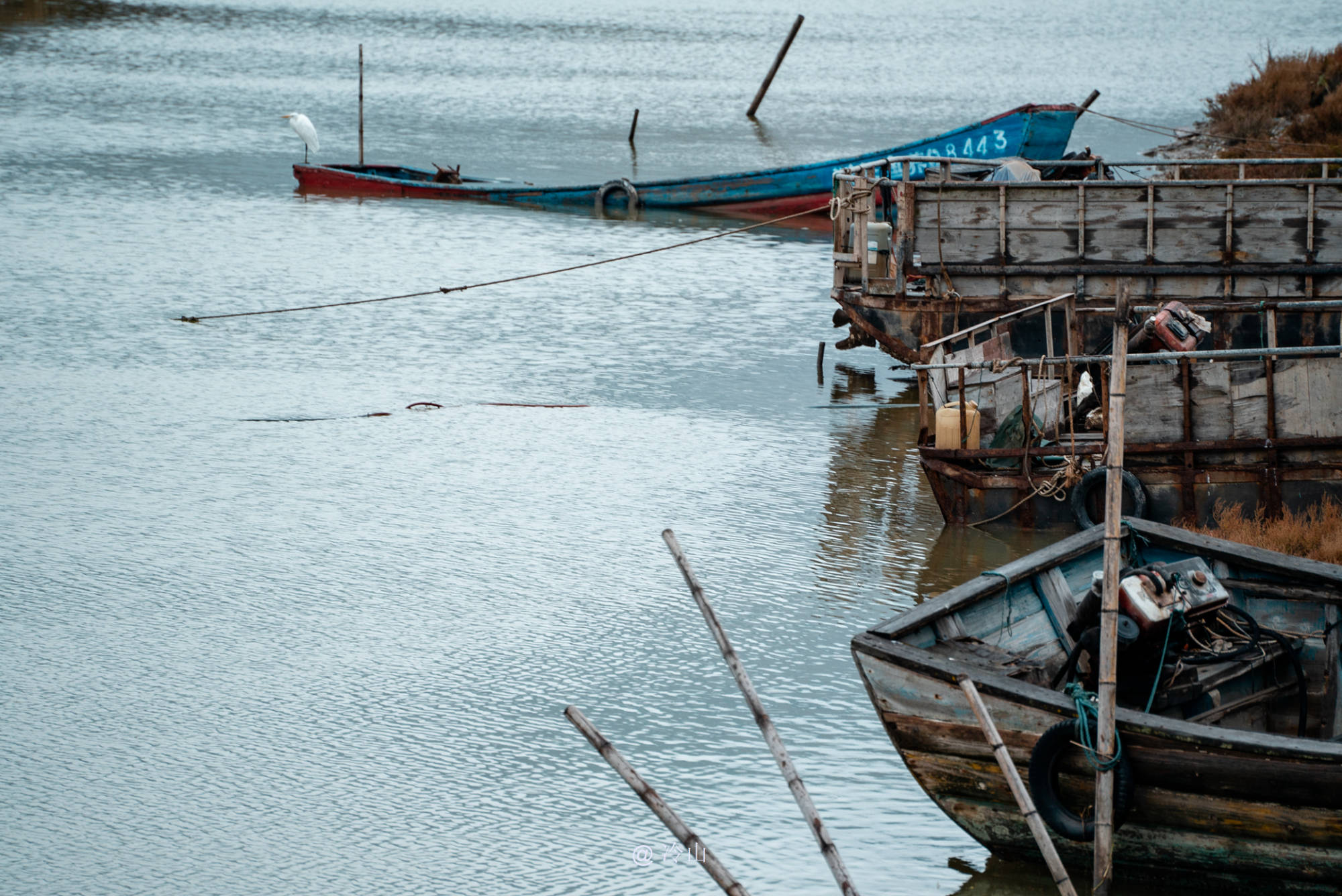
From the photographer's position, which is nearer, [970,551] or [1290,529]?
[1290,529]

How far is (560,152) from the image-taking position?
3966cm

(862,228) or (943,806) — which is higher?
(862,228)

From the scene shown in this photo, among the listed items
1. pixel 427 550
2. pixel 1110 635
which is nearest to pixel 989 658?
pixel 1110 635

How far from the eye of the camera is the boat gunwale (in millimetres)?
6348

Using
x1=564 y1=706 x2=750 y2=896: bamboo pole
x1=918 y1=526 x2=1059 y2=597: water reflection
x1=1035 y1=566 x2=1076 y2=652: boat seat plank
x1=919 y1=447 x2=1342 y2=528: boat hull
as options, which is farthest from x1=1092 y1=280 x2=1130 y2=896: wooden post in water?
x1=919 y1=447 x2=1342 y2=528: boat hull

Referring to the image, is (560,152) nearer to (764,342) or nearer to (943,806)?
(764,342)

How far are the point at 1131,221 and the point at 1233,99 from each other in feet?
70.2

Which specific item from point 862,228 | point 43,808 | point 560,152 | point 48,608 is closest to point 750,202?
point 560,152

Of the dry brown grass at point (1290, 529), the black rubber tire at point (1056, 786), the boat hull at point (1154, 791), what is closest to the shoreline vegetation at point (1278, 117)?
the dry brown grass at point (1290, 529)

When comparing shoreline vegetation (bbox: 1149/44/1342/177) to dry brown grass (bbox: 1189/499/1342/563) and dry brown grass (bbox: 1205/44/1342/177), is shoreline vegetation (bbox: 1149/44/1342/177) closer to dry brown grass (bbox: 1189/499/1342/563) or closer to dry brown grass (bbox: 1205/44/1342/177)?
dry brown grass (bbox: 1205/44/1342/177)

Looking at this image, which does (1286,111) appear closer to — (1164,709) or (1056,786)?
(1164,709)

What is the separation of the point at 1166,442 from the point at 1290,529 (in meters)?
1.18

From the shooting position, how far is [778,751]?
6.09 meters

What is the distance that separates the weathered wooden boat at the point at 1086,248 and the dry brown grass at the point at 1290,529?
456cm
